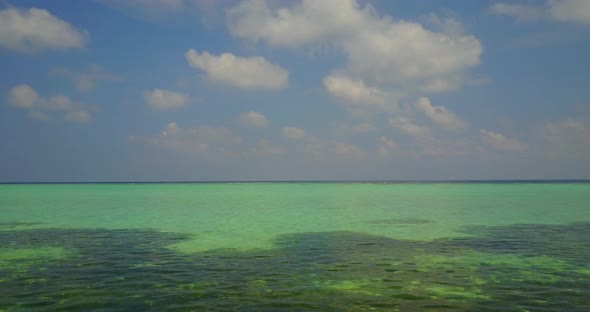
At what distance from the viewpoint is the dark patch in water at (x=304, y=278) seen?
11.9 meters

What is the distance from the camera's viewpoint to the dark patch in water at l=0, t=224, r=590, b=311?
11859 mm

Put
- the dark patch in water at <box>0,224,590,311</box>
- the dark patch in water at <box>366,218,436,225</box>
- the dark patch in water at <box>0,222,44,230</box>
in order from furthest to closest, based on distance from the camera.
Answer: the dark patch in water at <box>366,218,436,225</box> < the dark patch in water at <box>0,222,44,230</box> < the dark patch in water at <box>0,224,590,311</box>

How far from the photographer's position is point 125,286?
45.0 ft

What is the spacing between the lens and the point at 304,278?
48.8 feet

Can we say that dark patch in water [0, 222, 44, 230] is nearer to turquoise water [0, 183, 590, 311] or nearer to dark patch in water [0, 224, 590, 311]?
turquoise water [0, 183, 590, 311]

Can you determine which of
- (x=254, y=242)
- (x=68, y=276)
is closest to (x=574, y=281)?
(x=254, y=242)

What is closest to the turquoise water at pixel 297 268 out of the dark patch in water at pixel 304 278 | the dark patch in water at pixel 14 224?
the dark patch in water at pixel 304 278

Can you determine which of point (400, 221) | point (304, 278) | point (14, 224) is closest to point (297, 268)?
point (304, 278)

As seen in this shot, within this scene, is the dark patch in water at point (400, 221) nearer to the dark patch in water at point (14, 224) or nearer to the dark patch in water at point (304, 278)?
the dark patch in water at point (304, 278)

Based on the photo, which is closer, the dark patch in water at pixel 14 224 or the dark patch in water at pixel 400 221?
the dark patch in water at pixel 14 224

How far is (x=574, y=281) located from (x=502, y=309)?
5008mm

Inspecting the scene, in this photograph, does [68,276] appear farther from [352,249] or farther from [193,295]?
[352,249]

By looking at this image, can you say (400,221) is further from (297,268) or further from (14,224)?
(14,224)

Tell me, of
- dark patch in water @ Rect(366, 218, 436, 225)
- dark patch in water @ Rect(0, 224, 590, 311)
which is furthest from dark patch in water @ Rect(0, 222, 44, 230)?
dark patch in water @ Rect(366, 218, 436, 225)
